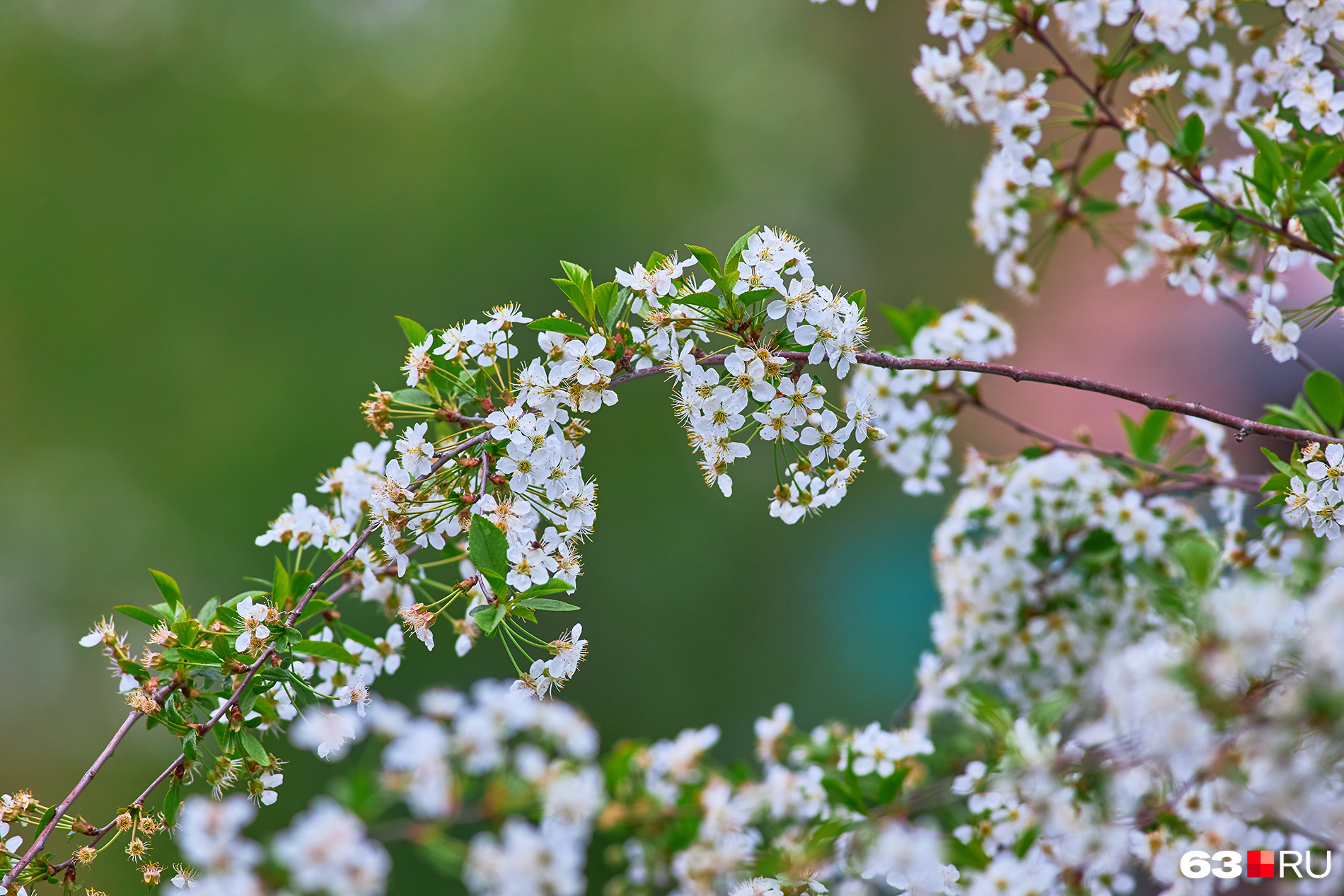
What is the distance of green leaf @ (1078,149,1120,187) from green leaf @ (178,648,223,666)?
1.63 metres

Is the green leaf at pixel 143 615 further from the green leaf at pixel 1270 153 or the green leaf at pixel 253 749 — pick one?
the green leaf at pixel 1270 153

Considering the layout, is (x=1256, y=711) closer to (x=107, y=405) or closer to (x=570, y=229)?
(x=570, y=229)

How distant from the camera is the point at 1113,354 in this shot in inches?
204

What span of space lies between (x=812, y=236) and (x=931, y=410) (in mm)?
3624

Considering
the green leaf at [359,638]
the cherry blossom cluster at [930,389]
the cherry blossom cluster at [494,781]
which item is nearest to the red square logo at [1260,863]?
the cherry blossom cluster at [930,389]

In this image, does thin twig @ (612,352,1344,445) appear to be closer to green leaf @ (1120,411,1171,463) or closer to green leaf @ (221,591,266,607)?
green leaf @ (1120,411,1171,463)

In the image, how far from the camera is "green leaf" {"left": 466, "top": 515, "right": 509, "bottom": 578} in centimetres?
108

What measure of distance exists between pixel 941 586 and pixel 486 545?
3.78 ft

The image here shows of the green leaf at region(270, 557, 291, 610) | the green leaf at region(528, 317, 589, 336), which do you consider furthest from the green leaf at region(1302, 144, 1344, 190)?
the green leaf at region(270, 557, 291, 610)

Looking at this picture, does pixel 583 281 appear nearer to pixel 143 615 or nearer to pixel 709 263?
pixel 709 263

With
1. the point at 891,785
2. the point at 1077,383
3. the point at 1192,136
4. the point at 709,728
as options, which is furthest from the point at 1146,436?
the point at 709,728

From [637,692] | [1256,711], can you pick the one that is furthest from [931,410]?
[637,692]

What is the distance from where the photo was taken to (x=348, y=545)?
1.27m

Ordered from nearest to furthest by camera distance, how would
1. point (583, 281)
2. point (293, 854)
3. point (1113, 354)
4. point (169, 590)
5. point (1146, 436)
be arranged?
point (293, 854), point (583, 281), point (169, 590), point (1146, 436), point (1113, 354)
